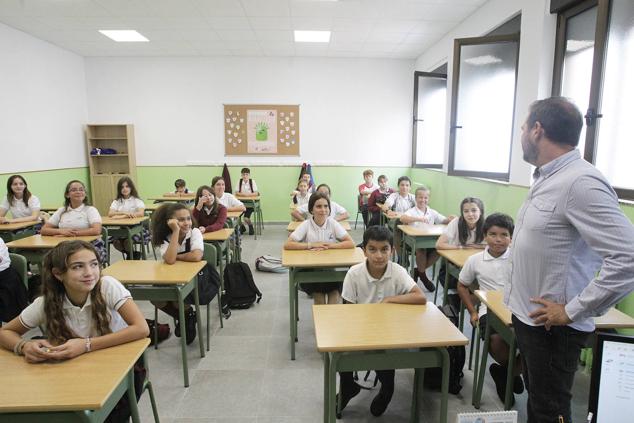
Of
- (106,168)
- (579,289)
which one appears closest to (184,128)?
(106,168)

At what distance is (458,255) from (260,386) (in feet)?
5.94

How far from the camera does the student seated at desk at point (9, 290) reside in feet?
9.06

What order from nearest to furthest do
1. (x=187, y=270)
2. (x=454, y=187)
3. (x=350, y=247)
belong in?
(x=187, y=270), (x=350, y=247), (x=454, y=187)

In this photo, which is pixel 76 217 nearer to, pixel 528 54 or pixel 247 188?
pixel 247 188

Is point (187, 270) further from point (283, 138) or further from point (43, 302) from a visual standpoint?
point (283, 138)

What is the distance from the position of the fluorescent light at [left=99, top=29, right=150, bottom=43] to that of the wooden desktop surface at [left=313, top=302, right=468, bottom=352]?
6.28m

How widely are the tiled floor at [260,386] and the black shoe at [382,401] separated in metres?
0.04

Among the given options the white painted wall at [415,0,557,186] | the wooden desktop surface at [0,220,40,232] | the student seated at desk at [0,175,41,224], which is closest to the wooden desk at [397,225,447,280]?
the white painted wall at [415,0,557,186]

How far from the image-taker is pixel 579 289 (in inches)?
50.4

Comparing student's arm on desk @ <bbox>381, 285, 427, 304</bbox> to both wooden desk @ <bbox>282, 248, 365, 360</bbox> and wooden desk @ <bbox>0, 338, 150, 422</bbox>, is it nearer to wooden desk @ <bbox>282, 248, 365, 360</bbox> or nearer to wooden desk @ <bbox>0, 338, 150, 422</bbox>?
wooden desk @ <bbox>282, 248, 365, 360</bbox>

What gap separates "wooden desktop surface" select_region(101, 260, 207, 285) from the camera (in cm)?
243

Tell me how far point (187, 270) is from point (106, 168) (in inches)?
265

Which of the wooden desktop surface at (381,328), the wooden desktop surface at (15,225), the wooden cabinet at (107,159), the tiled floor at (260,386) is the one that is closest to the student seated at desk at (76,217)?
the wooden desktop surface at (15,225)

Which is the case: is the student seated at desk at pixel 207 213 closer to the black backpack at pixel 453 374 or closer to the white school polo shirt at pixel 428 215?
the white school polo shirt at pixel 428 215
